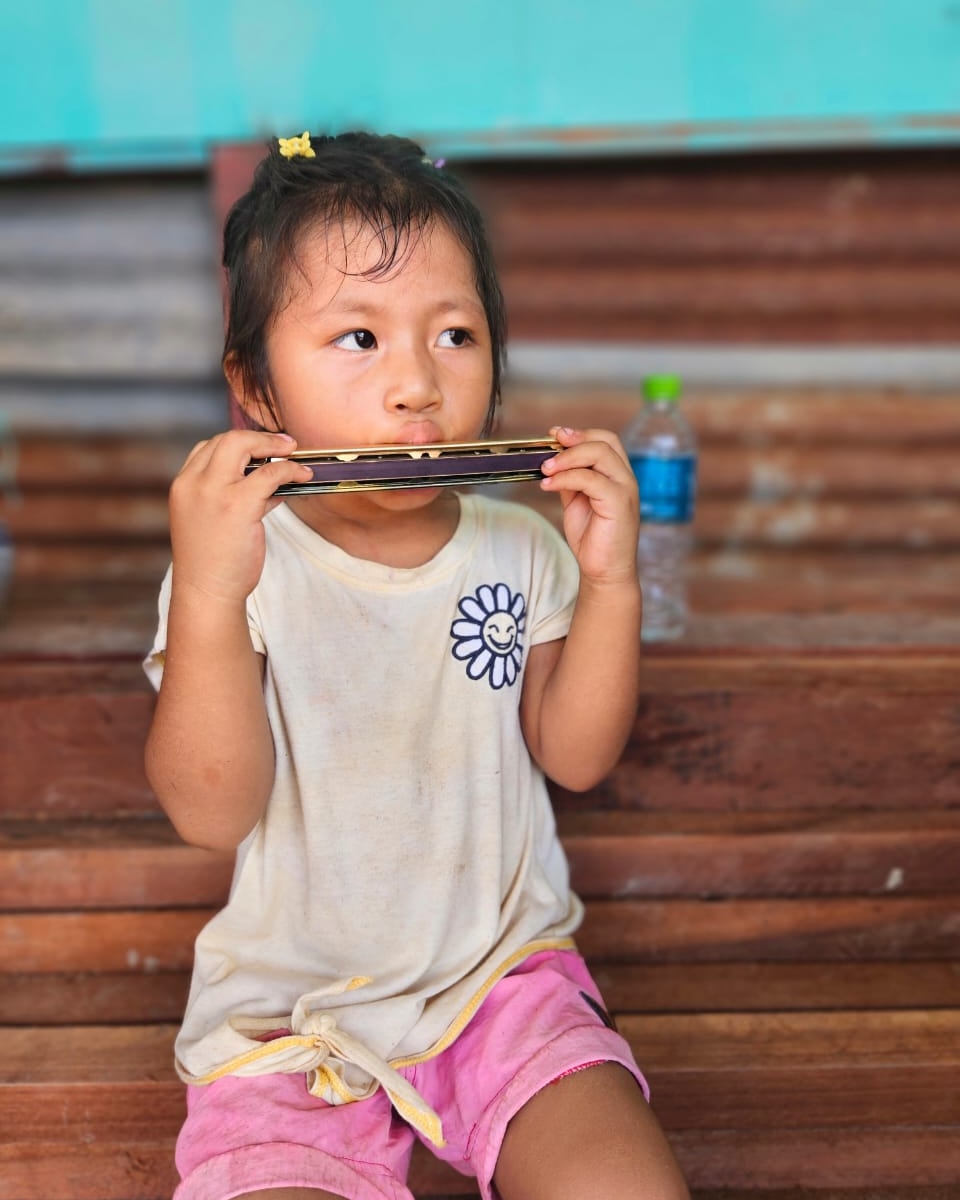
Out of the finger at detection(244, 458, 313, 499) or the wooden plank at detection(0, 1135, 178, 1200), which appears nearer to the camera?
the finger at detection(244, 458, 313, 499)

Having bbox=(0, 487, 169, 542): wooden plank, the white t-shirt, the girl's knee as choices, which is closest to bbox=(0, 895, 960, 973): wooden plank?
the white t-shirt

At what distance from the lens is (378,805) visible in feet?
4.84

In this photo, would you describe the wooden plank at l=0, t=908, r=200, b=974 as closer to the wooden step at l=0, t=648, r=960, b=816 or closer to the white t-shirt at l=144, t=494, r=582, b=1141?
the wooden step at l=0, t=648, r=960, b=816

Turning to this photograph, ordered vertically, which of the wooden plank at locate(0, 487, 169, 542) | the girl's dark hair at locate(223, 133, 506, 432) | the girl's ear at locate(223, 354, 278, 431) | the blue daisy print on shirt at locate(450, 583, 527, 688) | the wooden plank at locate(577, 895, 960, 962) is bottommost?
the wooden plank at locate(577, 895, 960, 962)

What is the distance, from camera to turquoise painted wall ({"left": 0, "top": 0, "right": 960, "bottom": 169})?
2.53 metres

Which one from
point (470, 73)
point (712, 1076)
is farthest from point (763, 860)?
point (470, 73)

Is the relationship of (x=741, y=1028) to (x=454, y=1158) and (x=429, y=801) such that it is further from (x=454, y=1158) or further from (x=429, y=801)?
(x=429, y=801)

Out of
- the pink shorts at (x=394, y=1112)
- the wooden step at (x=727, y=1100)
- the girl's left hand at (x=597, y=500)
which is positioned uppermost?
the girl's left hand at (x=597, y=500)

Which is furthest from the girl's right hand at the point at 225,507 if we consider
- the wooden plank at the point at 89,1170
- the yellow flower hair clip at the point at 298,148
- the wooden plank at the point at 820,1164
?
the wooden plank at the point at 820,1164

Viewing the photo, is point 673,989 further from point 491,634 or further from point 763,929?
point 491,634

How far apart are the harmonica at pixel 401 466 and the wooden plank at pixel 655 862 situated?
0.84 m

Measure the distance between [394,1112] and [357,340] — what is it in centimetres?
100

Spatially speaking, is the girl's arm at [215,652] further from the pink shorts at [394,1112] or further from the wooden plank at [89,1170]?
the wooden plank at [89,1170]

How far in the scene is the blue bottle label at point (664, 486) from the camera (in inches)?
95.8
